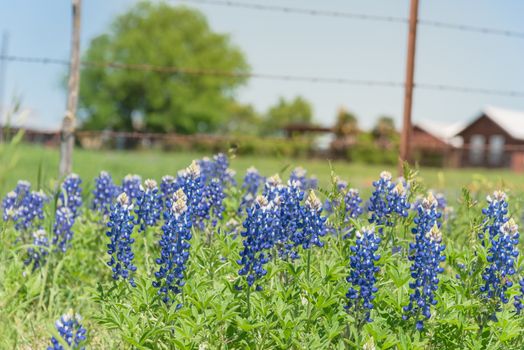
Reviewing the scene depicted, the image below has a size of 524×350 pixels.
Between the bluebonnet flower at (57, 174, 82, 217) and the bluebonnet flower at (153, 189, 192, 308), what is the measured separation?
168 centimetres

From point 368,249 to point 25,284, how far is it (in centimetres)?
202

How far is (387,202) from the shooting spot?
3785 millimetres

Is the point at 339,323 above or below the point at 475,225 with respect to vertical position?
below

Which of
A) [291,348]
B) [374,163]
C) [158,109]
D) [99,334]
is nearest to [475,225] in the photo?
[291,348]

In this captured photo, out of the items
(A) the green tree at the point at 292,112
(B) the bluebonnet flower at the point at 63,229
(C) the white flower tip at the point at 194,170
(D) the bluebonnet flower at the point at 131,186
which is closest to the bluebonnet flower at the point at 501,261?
(C) the white flower tip at the point at 194,170

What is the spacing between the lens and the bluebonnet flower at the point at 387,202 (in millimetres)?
3692

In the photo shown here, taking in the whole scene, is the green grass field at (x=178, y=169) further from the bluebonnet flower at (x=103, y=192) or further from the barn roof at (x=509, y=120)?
the barn roof at (x=509, y=120)

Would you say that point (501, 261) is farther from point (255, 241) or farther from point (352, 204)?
point (352, 204)

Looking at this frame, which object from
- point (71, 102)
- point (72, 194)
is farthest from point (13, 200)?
point (71, 102)

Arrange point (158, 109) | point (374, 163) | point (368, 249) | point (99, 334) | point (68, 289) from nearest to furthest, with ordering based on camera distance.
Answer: point (368, 249) < point (99, 334) < point (68, 289) < point (374, 163) < point (158, 109)

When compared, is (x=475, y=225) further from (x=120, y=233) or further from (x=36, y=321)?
(x=36, y=321)

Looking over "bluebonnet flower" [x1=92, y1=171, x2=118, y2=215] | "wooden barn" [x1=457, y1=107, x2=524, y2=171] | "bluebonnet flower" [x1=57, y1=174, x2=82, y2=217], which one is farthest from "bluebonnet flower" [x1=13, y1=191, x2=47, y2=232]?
"wooden barn" [x1=457, y1=107, x2=524, y2=171]

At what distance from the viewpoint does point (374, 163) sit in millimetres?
35312

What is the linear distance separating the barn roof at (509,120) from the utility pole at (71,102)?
41.0 meters
